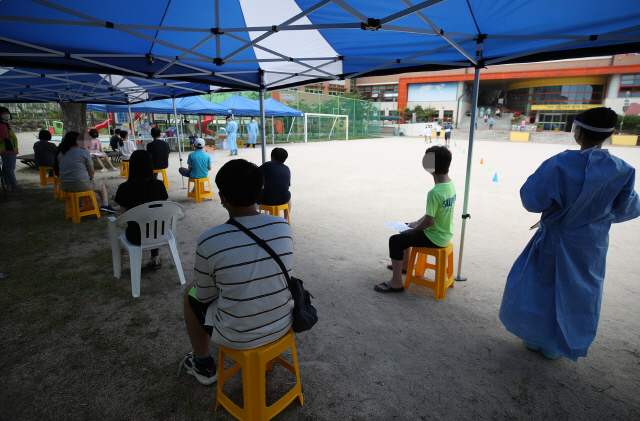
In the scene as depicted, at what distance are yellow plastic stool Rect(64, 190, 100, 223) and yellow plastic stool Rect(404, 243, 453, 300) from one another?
5316mm

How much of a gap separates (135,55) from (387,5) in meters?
3.39

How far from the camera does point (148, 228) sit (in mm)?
3145

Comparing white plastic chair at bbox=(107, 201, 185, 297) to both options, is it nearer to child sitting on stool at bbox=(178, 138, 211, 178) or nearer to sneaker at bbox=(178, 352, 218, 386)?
sneaker at bbox=(178, 352, 218, 386)

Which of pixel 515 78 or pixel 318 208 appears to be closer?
pixel 318 208

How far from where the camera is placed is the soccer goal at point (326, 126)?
25.9 metres

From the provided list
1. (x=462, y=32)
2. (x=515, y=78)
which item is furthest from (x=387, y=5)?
(x=515, y=78)

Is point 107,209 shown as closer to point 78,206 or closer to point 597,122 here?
point 78,206

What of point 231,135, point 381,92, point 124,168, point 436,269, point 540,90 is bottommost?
point 436,269

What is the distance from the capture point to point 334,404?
193 cm

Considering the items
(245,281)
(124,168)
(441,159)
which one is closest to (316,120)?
(124,168)

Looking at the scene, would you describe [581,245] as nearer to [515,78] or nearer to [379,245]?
[379,245]

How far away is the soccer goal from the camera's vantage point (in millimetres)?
25922

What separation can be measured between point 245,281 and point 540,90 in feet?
173

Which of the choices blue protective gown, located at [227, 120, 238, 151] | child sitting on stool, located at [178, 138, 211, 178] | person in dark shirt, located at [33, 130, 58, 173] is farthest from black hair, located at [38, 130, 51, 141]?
blue protective gown, located at [227, 120, 238, 151]
